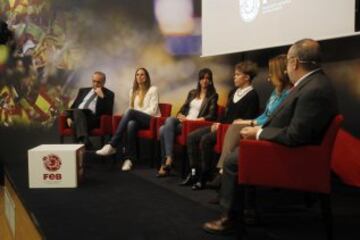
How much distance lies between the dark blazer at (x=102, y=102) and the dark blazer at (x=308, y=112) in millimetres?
3108

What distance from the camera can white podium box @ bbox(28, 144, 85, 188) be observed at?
382 centimetres

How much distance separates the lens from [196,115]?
14.6 feet

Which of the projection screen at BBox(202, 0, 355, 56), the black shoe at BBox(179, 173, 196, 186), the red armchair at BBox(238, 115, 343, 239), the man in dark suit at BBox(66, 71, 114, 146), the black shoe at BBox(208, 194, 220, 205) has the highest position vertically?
the projection screen at BBox(202, 0, 355, 56)

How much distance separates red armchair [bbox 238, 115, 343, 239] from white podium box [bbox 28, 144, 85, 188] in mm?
1850

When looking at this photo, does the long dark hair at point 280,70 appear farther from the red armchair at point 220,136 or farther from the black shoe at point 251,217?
the black shoe at point 251,217

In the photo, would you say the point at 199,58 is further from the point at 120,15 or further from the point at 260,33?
the point at 260,33

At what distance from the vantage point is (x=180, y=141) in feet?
14.1

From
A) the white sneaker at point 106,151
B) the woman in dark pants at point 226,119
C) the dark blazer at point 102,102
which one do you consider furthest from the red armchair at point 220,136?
the dark blazer at point 102,102

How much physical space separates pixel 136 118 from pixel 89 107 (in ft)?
2.50

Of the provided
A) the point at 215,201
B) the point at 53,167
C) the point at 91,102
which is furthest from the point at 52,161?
the point at 91,102

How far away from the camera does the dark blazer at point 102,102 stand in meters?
5.22

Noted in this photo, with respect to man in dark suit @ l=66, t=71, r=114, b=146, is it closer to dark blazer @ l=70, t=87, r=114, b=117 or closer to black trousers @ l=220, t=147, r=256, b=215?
dark blazer @ l=70, t=87, r=114, b=117

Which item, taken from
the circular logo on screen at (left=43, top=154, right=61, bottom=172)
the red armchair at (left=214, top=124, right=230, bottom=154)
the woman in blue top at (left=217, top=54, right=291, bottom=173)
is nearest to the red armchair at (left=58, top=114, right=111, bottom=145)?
the circular logo on screen at (left=43, top=154, right=61, bottom=172)

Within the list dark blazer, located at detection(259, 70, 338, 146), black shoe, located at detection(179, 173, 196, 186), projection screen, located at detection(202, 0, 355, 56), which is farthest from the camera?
black shoe, located at detection(179, 173, 196, 186)
